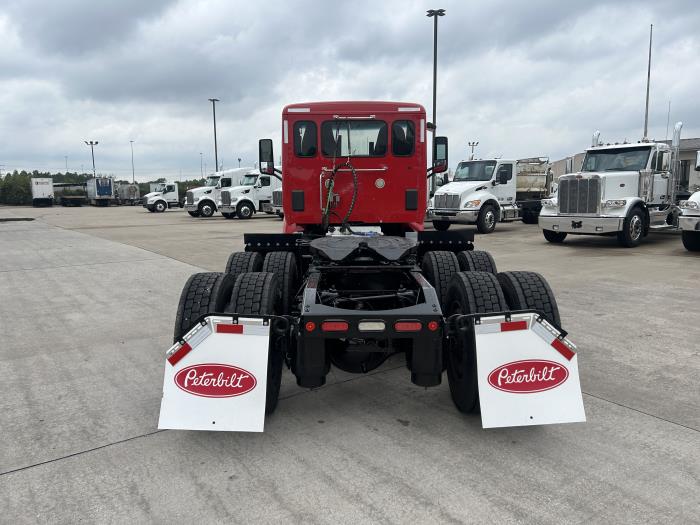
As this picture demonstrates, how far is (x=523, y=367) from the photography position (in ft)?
10.6

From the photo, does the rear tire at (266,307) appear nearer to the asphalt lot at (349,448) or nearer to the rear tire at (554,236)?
the asphalt lot at (349,448)

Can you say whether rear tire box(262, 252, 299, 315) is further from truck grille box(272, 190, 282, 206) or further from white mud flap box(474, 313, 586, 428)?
truck grille box(272, 190, 282, 206)

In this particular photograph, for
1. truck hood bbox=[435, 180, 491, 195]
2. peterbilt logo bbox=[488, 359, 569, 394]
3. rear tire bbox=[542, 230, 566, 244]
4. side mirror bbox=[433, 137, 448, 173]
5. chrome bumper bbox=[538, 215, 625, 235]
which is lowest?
rear tire bbox=[542, 230, 566, 244]

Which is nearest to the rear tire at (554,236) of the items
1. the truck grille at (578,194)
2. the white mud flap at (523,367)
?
the truck grille at (578,194)

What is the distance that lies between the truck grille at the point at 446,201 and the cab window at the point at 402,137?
10.8m

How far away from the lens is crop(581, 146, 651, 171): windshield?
1360 centimetres

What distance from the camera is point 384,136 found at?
6465mm

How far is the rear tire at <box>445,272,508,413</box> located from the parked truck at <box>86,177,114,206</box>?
54671 millimetres

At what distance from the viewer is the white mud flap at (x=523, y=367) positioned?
322 centimetres

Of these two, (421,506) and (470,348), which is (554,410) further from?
(421,506)

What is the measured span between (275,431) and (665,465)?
7.38ft

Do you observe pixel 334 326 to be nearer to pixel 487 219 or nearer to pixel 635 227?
pixel 635 227

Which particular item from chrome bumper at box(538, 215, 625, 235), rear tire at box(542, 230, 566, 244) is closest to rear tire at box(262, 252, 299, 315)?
chrome bumper at box(538, 215, 625, 235)

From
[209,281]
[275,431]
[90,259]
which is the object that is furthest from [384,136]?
[90,259]
